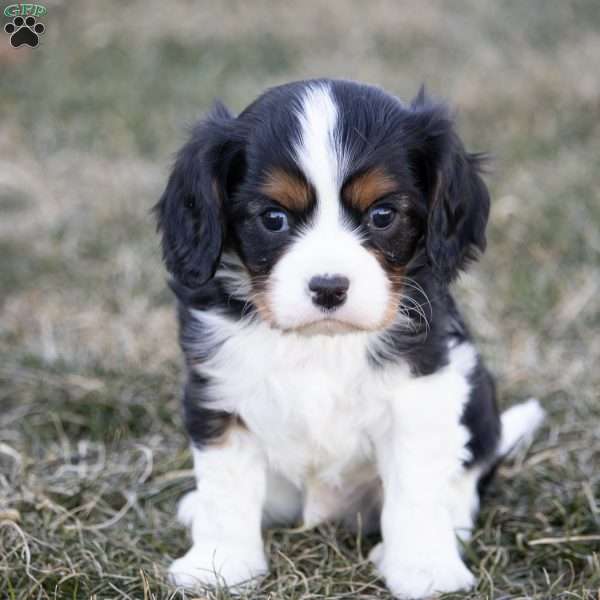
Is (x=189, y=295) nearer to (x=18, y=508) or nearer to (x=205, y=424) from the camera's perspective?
(x=205, y=424)

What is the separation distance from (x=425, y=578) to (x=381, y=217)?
1.15 m

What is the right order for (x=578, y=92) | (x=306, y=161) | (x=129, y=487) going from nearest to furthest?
(x=306, y=161)
(x=129, y=487)
(x=578, y=92)

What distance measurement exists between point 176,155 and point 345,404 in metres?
0.94

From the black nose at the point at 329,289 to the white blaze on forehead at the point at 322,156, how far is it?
19 cm

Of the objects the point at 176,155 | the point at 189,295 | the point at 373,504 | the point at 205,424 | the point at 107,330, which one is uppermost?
the point at 176,155

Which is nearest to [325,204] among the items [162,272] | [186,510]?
[186,510]

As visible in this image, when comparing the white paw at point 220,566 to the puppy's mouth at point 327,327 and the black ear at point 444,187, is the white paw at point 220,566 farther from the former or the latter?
the black ear at point 444,187

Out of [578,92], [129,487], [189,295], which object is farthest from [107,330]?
[578,92]

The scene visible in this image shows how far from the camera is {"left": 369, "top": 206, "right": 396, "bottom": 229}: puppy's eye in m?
2.90

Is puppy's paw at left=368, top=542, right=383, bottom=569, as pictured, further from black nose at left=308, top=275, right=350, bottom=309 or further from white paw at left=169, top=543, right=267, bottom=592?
black nose at left=308, top=275, right=350, bottom=309

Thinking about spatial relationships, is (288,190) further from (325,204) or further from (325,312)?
(325,312)

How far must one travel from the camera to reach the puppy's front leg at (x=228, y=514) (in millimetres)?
3248

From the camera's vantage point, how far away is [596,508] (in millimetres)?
3641

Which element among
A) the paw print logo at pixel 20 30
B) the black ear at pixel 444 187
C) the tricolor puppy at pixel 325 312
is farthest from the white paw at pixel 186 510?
the paw print logo at pixel 20 30
